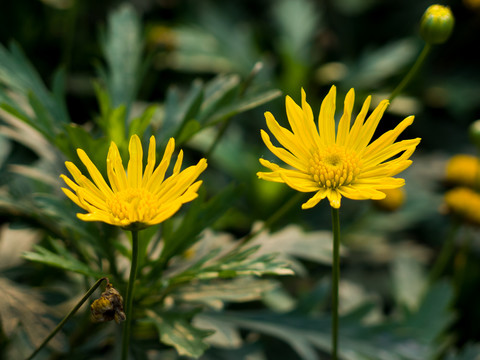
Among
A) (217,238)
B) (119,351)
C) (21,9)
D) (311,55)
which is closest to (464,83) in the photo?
(311,55)

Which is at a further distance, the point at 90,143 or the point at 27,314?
the point at 27,314

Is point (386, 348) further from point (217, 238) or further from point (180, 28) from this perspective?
point (180, 28)

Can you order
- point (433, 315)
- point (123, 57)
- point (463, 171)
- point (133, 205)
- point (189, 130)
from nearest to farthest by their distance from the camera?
point (133, 205)
point (189, 130)
point (123, 57)
point (433, 315)
point (463, 171)

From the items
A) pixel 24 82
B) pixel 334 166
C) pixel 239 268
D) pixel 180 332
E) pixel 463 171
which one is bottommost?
pixel 180 332

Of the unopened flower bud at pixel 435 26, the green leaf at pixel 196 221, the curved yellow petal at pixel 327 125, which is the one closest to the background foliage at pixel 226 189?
the green leaf at pixel 196 221

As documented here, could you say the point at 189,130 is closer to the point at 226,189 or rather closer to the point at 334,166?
the point at 226,189

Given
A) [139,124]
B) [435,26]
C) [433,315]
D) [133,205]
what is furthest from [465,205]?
[133,205]

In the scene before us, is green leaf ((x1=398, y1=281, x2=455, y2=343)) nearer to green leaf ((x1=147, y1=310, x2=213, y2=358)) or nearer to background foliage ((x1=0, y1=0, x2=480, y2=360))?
background foliage ((x1=0, y1=0, x2=480, y2=360))
